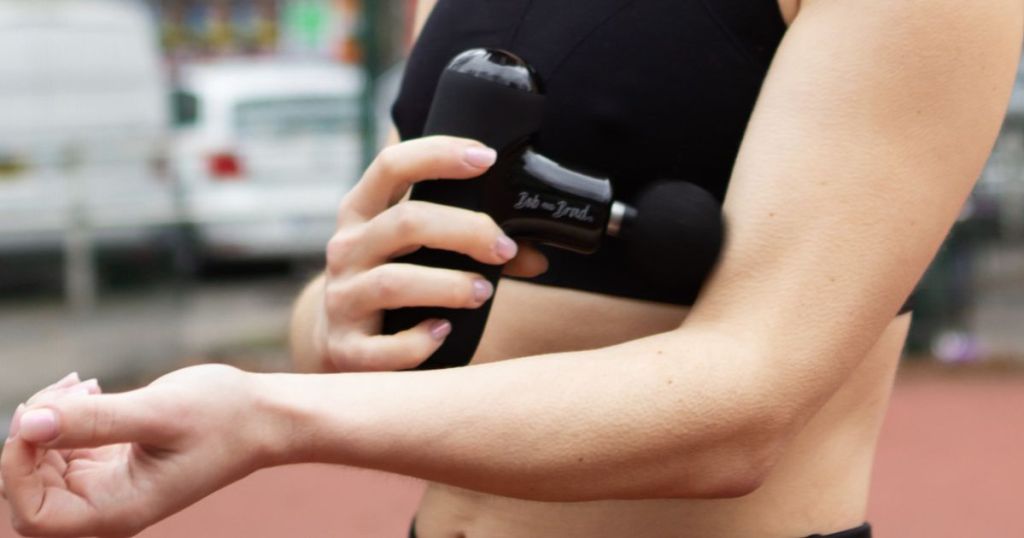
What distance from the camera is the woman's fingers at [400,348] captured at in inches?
48.8

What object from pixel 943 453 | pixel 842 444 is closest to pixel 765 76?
pixel 842 444


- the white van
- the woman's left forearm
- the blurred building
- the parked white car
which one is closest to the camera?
the woman's left forearm

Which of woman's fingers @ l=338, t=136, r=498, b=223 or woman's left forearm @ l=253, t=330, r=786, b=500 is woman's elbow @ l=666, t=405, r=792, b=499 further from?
woman's fingers @ l=338, t=136, r=498, b=223

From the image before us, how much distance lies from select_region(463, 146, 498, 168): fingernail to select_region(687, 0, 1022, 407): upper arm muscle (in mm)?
220

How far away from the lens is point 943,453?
22.0ft

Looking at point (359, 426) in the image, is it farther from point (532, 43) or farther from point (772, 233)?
point (532, 43)

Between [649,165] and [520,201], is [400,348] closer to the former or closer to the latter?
[520,201]

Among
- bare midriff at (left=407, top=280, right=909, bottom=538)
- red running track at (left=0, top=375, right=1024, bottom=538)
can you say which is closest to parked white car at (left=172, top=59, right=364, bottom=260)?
red running track at (left=0, top=375, right=1024, bottom=538)

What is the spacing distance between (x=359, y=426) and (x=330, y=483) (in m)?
5.45

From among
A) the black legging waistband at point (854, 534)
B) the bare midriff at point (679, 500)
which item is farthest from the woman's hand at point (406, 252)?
the black legging waistband at point (854, 534)

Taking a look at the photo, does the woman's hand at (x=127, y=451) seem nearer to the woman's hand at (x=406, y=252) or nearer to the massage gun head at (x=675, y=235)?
the woman's hand at (x=406, y=252)

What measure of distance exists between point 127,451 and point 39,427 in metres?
0.09

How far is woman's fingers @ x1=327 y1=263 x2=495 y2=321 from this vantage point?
47.9 inches

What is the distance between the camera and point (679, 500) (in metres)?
1.38
